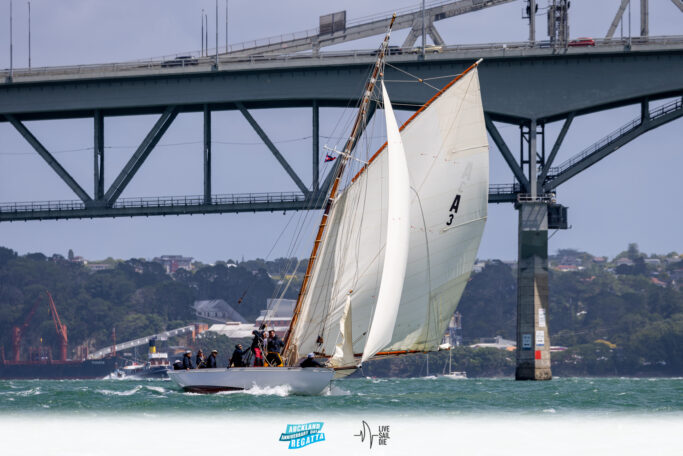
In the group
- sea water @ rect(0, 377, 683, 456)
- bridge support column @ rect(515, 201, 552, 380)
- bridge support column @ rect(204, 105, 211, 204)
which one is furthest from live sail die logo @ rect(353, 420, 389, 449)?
bridge support column @ rect(515, 201, 552, 380)

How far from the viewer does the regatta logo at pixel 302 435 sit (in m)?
42.1

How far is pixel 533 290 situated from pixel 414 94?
552 inches

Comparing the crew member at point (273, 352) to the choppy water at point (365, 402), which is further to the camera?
the crew member at point (273, 352)

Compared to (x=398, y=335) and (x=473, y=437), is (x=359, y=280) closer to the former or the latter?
(x=398, y=335)

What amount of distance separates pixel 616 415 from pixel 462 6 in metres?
47.6

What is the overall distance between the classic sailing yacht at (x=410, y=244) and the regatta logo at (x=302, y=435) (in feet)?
37.7

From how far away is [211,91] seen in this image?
278ft

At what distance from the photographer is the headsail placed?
54.8m

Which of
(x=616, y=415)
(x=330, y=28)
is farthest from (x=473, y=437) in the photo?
(x=330, y=28)

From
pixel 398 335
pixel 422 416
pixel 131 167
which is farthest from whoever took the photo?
pixel 131 167

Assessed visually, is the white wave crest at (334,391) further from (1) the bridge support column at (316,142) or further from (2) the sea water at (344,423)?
(1) the bridge support column at (316,142)

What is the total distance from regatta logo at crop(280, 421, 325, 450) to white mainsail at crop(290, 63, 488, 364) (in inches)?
468

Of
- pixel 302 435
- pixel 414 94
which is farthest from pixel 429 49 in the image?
pixel 302 435

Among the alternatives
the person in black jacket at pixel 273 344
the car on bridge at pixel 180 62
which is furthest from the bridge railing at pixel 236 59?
the person in black jacket at pixel 273 344
